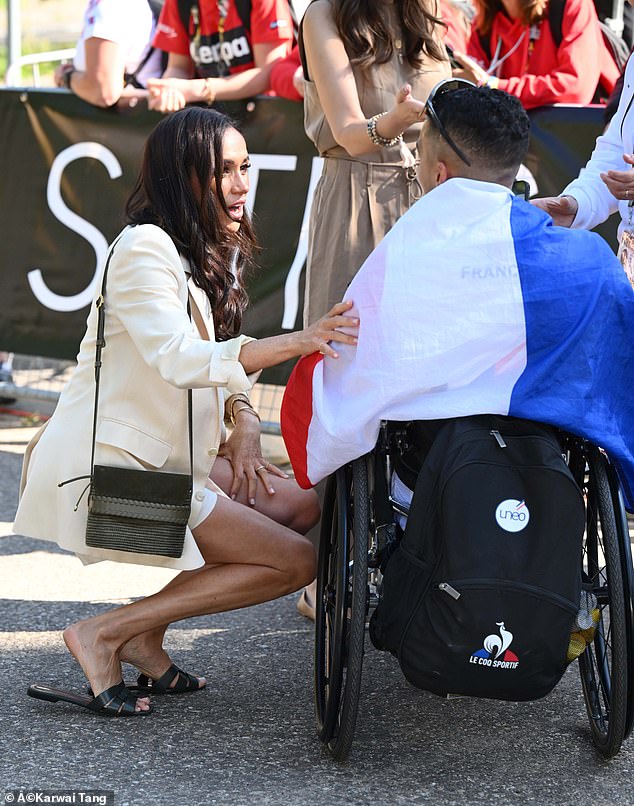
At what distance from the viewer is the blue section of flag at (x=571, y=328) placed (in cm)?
264

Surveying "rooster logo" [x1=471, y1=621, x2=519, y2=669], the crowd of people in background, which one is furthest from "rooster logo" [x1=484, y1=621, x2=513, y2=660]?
the crowd of people in background

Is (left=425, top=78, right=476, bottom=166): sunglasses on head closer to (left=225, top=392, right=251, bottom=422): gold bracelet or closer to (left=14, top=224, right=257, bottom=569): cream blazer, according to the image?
(left=14, top=224, right=257, bottom=569): cream blazer

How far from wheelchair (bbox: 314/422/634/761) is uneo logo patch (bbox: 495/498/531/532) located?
0.65 feet

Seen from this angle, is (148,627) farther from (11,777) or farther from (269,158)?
(269,158)

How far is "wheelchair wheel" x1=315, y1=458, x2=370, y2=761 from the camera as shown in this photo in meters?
2.67

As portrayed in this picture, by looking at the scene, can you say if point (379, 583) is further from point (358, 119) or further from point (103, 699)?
point (358, 119)

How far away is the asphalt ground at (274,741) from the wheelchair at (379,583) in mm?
113

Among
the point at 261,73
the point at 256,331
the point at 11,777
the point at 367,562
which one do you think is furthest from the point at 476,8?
the point at 11,777

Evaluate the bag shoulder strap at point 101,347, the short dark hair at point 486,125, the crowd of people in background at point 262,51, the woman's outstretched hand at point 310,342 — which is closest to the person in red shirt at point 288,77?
the crowd of people in background at point 262,51

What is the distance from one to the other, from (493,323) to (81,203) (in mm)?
4033

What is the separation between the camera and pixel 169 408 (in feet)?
10.1

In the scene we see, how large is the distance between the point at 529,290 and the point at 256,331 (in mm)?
3377

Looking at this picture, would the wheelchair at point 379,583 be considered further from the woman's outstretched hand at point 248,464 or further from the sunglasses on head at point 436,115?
the sunglasses on head at point 436,115

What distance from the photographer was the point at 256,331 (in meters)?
5.93
